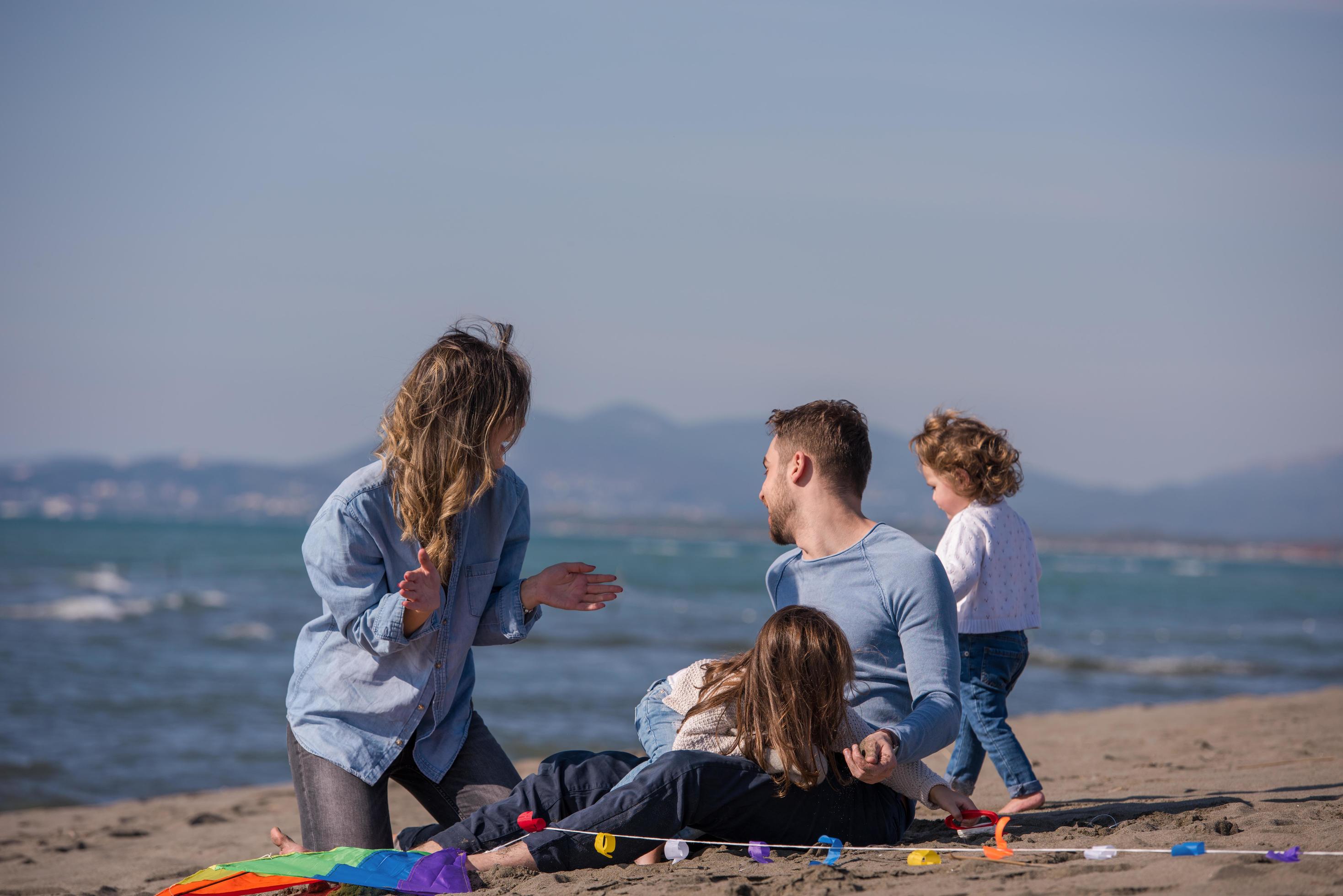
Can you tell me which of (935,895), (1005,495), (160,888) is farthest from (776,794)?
(160,888)

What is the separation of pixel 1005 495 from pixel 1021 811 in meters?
1.32

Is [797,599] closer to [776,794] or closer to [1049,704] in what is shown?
[776,794]

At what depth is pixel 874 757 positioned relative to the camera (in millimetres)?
2863

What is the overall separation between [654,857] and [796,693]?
678 millimetres

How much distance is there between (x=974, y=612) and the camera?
14.4ft

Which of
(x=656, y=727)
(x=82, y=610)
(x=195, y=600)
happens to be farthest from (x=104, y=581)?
(x=656, y=727)

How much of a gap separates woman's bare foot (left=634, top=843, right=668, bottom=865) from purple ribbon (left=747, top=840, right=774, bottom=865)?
0.26 metres

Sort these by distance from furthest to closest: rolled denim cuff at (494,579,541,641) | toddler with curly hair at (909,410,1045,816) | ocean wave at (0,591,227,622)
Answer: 1. ocean wave at (0,591,227,622)
2. toddler with curly hair at (909,410,1045,816)
3. rolled denim cuff at (494,579,541,641)

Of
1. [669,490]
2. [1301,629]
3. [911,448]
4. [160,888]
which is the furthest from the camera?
[669,490]

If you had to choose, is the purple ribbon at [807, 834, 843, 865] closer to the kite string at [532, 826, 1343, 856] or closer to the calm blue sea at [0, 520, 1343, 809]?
the kite string at [532, 826, 1343, 856]

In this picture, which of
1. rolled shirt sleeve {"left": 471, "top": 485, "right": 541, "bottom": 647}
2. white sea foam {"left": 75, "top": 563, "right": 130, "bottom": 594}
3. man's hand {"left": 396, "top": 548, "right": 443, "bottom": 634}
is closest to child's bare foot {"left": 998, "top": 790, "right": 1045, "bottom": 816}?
rolled shirt sleeve {"left": 471, "top": 485, "right": 541, "bottom": 647}

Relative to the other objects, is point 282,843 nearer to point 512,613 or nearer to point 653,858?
point 512,613

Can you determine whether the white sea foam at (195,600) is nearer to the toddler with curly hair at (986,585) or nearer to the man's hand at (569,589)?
the toddler with curly hair at (986,585)

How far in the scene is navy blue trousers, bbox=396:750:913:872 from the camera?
9.88ft
